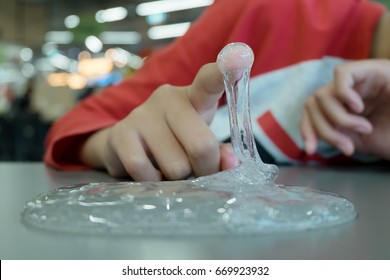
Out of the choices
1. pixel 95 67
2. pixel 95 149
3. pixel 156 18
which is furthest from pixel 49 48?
pixel 95 149

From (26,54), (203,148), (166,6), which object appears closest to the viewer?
(203,148)

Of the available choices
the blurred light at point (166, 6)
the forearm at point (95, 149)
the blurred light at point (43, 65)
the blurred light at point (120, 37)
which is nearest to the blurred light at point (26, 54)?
the blurred light at point (43, 65)

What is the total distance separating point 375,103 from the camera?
521mm

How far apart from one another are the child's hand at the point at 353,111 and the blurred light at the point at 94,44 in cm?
592

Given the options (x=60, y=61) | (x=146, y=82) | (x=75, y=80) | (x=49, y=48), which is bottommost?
(x=75, y=80)

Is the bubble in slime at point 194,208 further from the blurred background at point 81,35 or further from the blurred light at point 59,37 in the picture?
the blurred light at point 59,37

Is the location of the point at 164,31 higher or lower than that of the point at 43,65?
higher

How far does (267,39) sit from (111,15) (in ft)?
18.1

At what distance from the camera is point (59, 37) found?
6062 mm

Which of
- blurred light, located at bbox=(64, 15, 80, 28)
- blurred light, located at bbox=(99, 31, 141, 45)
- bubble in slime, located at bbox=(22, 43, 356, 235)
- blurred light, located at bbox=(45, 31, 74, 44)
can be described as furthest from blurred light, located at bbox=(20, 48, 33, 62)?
bubble in slime, located at bbox=(22, 43, 356, 235)

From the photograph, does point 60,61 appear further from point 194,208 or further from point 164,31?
point 194,208

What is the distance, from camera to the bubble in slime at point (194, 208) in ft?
0.62

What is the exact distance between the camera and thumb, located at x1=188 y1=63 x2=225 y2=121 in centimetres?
29
